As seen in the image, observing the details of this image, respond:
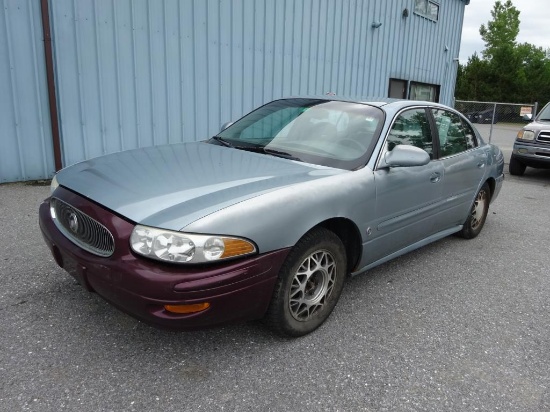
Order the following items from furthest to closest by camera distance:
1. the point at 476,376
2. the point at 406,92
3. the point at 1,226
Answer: the point at 406,92 < the point at 1,226 < the point at 476,376

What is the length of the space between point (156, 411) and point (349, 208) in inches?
62.1

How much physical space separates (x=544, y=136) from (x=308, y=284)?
8.50 m

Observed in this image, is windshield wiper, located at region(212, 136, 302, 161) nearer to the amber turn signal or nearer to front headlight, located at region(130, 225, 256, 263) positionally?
front headlight, located at region(130, 225, 256, 263)

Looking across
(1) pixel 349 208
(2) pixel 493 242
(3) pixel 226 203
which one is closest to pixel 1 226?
(3) pixel 226 203

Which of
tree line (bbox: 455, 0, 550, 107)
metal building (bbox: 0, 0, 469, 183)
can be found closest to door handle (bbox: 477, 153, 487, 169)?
metal building (bbox: 0, 0, 469, 183)

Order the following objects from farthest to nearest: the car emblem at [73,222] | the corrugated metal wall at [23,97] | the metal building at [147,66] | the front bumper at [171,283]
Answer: the metal building at [147,66] < the corrugated metal wall at [23,97] < the car emblem at [73,222] < the front bumper at [171,283]

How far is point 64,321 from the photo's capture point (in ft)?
8.97

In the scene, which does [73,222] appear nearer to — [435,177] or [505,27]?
[435,177]

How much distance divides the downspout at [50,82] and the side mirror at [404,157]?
498cm

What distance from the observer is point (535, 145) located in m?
9.17

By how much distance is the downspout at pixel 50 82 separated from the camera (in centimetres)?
579

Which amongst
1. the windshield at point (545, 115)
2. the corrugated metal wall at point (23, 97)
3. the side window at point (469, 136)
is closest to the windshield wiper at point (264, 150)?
the side window at point (469, 136)

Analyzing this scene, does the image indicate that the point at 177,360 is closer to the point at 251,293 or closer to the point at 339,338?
the point at 251,293

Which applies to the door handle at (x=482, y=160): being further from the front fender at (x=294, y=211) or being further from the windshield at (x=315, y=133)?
the front fender at (x=294, y=211)
